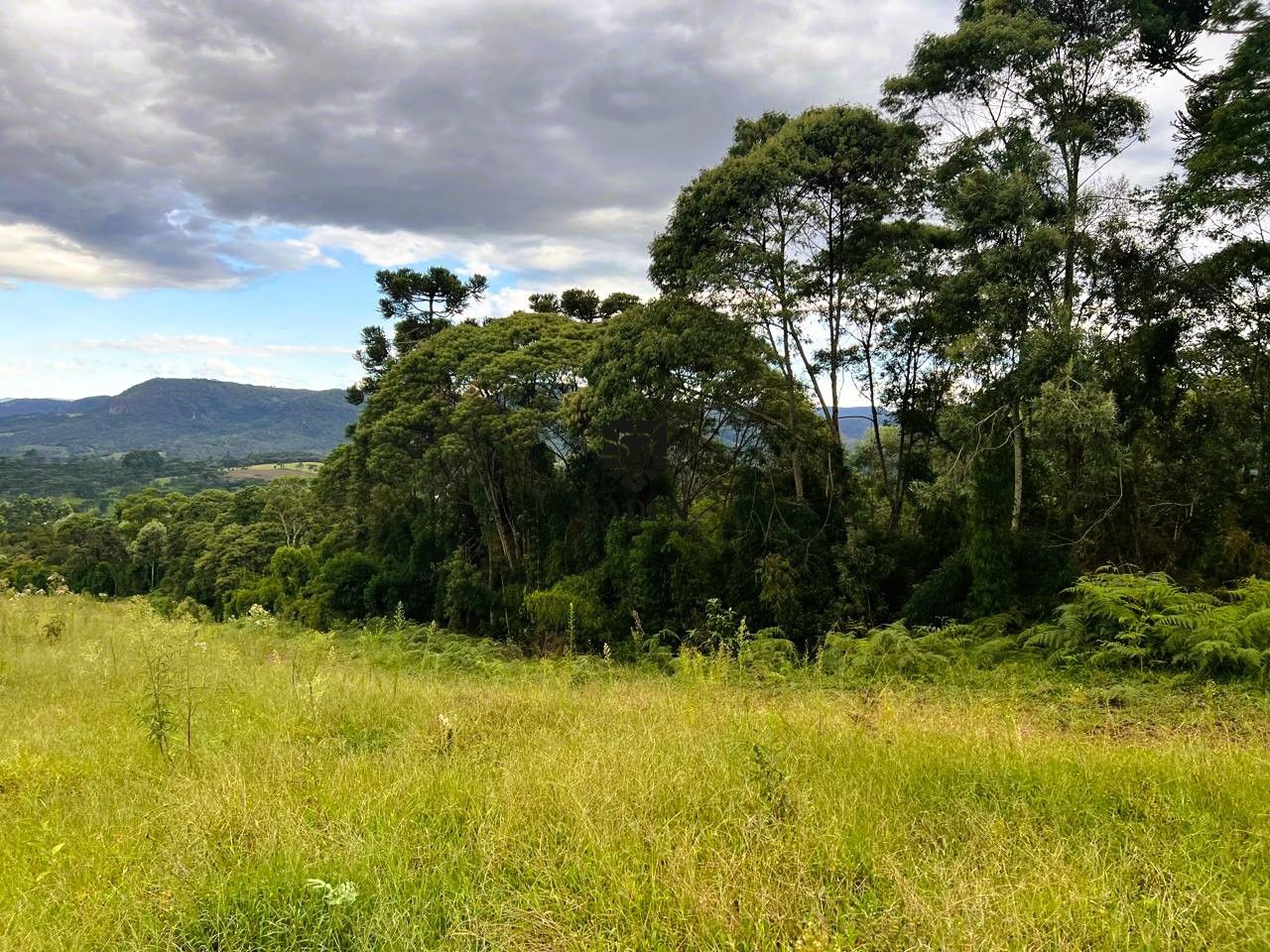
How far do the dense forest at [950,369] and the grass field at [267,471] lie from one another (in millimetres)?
128736

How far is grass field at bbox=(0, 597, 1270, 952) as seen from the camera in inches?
92.6

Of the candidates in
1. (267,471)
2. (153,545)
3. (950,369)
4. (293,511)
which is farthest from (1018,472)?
(267,471)

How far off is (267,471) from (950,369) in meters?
160

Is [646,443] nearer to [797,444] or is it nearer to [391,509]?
[797,444]

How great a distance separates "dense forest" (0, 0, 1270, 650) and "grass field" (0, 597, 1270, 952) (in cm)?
611

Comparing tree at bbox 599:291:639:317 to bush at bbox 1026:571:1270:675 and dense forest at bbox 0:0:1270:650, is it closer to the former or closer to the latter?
dense forest at bbox 0:0:1270:650

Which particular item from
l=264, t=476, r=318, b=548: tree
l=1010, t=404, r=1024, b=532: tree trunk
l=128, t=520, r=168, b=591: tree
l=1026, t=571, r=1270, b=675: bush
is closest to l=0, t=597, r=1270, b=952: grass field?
l=1026, t=571, r=1270, b=675: bush

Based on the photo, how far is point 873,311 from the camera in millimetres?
13406

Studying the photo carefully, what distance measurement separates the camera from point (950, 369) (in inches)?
534

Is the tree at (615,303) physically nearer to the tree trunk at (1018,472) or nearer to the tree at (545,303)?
the tree at (545,303)

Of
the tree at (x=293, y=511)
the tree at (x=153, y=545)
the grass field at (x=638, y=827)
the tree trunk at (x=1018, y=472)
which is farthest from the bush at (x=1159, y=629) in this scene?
the tree at (x=153, y=545)

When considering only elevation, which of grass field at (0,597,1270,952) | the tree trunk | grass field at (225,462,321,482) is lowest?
grass field at (225,462,321,482)

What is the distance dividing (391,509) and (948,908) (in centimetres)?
2527

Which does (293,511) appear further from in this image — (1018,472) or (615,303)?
(1018,472)
